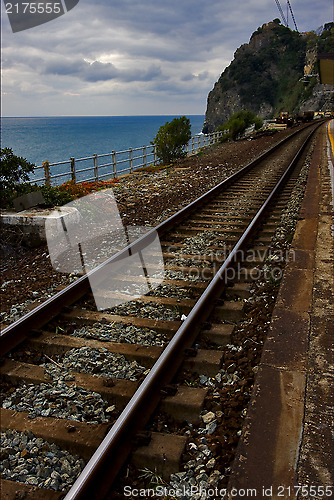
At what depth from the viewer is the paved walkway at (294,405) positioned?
2.26 m

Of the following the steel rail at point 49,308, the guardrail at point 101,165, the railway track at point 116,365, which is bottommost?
the railway track at point 116,365

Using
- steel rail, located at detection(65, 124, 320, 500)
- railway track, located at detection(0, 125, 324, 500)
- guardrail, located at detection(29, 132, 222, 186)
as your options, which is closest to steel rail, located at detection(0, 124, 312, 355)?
railway track, located at detection(0, 125, 324, 500)

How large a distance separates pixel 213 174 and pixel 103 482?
43.4 ft

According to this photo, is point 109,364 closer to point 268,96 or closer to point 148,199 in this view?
point 148,199

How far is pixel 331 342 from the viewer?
3562 millimetres

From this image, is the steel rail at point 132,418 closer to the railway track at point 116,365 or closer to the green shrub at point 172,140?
the railway track at point 116,365

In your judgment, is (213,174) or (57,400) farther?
(213,174)

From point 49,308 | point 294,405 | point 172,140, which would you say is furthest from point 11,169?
point 172,140

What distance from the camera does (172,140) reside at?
2077 cm

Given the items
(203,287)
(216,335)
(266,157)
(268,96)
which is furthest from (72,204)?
(268,96)

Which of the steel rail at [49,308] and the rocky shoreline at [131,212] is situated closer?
the steel rail at [49,308]

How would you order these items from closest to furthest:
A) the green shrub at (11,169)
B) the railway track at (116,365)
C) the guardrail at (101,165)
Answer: the railway track at (116,365), the green shrub at (11,169), the guardrail at (101,165)

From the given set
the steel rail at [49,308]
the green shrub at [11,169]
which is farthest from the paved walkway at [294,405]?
the green shrub at [11,169]

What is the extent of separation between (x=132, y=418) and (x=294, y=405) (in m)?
1.09
